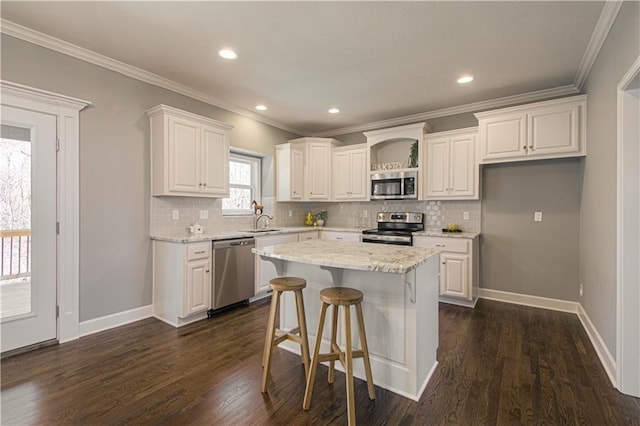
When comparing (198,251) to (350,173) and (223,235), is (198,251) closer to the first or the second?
(223,235)

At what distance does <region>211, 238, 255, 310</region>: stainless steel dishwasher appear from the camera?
11.5 ft


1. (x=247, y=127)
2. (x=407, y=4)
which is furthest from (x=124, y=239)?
(x=407, y=4)

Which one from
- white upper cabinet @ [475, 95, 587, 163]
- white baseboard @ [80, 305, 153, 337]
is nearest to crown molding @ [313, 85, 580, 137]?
white upper cabinet @ [475, 95, 587, 163]

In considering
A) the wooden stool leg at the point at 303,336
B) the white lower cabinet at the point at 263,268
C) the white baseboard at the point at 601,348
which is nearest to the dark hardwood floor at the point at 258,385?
the white baseboard at the point at 601,348

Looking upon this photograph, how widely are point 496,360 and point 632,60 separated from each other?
2.32 meters

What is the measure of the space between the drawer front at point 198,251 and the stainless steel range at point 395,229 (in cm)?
224

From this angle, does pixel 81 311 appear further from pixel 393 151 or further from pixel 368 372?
pixel 393 151

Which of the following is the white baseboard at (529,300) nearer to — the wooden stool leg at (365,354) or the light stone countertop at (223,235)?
the light stone countertop at (223,235)

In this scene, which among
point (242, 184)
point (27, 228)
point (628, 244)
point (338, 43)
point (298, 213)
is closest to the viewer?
point (628, 244)

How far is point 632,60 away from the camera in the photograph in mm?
1911

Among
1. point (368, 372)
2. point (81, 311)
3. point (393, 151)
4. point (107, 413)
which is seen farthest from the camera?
point (393, 151)

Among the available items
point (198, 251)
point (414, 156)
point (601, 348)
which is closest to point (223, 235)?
point (198, 251)

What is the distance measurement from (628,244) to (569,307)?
2143 millimetres

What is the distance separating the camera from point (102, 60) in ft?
9.86
